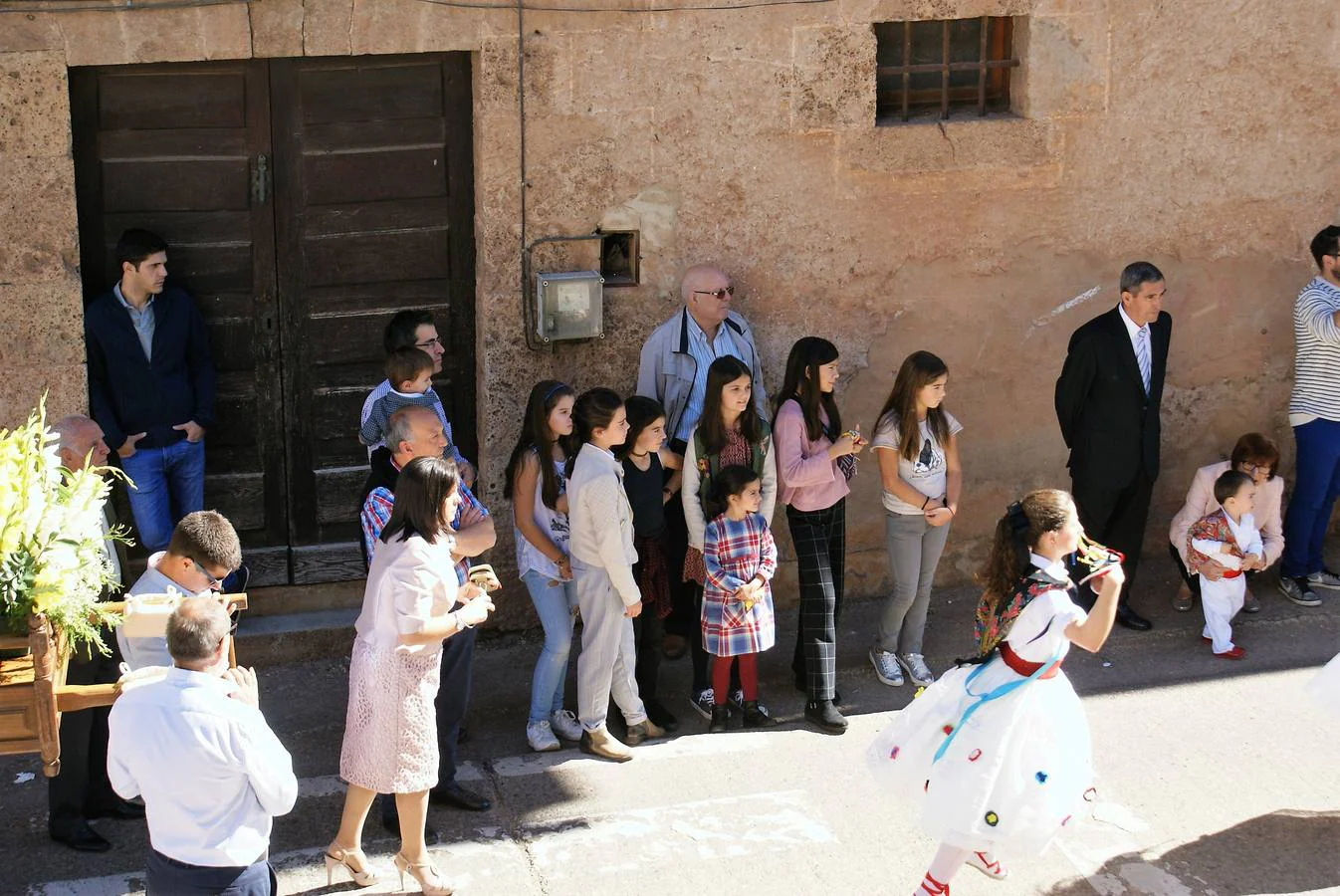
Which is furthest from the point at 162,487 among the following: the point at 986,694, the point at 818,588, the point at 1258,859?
the point at 1258,859

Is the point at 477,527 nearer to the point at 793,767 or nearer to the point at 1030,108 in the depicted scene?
the point at 793,767

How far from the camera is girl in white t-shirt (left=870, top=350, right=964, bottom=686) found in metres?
7.14

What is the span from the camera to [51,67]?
266 inches

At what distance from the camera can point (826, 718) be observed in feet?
22.8

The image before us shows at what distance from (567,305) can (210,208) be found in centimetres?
163

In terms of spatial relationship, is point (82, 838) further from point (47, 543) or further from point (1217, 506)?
point (1217, 506)

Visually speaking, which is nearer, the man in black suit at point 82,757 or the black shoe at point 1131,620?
the man in black suit at point 82,757

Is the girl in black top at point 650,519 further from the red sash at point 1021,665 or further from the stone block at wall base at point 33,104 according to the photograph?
the stone block at wall base at point 33,104

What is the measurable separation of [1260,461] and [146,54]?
17.8 feet

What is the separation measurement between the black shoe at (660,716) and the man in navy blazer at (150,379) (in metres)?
2.21

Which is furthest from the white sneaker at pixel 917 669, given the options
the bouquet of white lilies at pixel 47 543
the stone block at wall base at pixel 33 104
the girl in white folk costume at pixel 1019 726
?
the stone block at wall base at pixel 33 104

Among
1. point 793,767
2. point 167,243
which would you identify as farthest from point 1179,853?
point 167,243

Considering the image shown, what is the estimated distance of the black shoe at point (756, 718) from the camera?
276 inches

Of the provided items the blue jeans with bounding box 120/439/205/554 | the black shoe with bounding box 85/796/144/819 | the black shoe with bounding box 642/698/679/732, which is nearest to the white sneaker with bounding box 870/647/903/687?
the black shoe with bounding box 642/698/679/732
